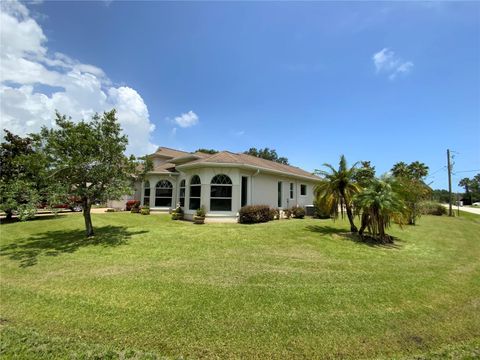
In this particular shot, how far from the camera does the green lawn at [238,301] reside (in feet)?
12.5

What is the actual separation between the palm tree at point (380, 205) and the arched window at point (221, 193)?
761 cm

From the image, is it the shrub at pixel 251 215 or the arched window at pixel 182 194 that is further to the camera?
the arched window at pixel 182 194

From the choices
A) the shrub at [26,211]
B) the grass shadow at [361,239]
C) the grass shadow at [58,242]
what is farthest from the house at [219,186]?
the shrub at [26,211]

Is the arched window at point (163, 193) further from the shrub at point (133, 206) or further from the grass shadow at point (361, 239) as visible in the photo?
the grass shadow at point (361, 239)

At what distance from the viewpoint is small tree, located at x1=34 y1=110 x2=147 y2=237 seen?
11.3 metres

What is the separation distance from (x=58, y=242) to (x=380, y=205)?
1415 centimetres

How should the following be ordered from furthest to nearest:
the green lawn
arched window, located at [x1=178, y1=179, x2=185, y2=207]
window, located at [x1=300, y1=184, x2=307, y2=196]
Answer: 1. window, located at [x1=300, y1=184, x2=307, y2=196]
2. arched window, located at [x1=178, y1=179, x2=185, y2=207]
3. the green lawn

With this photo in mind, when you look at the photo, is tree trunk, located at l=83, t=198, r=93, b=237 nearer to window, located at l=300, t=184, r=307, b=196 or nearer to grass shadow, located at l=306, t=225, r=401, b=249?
grass shadow, located at l=306, t=225, r=401, b=249

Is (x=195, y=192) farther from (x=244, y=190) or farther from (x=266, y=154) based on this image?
(x=266, y=154)

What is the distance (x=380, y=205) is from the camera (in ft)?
35.3

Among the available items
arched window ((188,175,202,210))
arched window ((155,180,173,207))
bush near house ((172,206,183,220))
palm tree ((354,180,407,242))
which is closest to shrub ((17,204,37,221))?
bush near house ((172,206,183,220))

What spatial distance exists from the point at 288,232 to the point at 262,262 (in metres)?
4.73

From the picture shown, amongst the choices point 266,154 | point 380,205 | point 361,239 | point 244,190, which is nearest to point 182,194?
point 244,190

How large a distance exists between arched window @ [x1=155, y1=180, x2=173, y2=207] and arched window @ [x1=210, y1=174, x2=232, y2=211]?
677 centimetres
